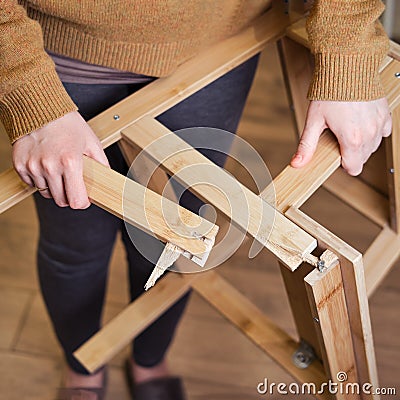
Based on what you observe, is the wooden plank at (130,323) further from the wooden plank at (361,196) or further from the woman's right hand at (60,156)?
the woman's right hand at (60,156)

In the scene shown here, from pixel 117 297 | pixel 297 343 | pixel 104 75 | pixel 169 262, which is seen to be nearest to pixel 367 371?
pixel 297 343

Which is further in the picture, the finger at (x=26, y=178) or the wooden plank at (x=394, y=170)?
the wooden plank at (x=394, y=170)

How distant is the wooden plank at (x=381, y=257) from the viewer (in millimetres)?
908

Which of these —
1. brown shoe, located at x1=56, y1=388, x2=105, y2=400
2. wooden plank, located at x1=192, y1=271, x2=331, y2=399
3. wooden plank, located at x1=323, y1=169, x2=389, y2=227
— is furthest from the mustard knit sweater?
brown shoe, located at x1=56, y1=388, x2=105, y2=400

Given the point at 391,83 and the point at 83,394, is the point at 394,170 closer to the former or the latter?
the point at 391,83

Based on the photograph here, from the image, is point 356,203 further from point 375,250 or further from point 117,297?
point 117,297

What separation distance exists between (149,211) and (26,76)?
19 cm

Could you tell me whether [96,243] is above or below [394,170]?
below

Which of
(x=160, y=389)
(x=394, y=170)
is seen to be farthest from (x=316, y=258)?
(x=160, y=389)

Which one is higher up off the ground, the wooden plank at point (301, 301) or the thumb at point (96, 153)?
the thumb at point (96, 153)

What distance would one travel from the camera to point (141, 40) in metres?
0.78

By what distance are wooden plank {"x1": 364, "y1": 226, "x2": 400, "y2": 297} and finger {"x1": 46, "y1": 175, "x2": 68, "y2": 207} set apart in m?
0.42

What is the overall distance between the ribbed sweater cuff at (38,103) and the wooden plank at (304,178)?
8.7 inches

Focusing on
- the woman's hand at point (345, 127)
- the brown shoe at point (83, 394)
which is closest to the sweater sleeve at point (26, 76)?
the woman's hand at point (345, 127)
